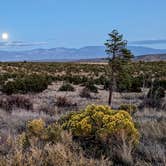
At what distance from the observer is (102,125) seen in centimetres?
826

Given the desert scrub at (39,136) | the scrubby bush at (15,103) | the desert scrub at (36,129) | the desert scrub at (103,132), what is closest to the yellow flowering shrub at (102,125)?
the desert scrub at (103,132)

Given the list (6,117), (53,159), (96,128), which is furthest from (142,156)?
(6,117)

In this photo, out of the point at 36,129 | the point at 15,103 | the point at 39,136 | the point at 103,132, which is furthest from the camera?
the point at 15,103

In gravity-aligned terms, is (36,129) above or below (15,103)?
above

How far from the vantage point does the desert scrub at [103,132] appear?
25.1 feet

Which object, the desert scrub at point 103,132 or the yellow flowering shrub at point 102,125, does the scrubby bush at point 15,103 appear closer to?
the yellow flowering shrub at point 102,125

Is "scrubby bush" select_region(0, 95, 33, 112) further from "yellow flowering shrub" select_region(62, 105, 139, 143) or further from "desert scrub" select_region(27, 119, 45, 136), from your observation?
"yellow flowering shrub" select_region(62, 105, 139, 143)

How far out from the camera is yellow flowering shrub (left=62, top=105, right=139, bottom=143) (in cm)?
782

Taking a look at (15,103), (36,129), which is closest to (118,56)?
(15,103)

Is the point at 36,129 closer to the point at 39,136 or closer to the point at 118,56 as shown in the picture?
the point at 39,136

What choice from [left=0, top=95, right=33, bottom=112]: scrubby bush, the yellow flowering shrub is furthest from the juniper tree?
the yellow flowering shrub

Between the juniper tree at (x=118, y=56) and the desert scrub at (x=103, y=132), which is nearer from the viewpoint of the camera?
the desert scrub at (x=103, y=132)

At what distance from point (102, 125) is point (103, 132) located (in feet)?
1.45

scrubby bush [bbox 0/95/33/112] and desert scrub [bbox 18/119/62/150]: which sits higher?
desert scrub [bbox 18/119/62/150]
